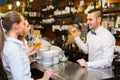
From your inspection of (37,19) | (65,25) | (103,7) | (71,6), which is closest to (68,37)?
(65,25)

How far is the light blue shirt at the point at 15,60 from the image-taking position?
2.01m

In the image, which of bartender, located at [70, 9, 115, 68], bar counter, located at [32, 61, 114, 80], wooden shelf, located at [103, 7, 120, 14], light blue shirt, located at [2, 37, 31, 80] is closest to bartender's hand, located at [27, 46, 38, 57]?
bar counter, located at [32, 61, 114, 80]

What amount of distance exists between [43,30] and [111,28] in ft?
15.1

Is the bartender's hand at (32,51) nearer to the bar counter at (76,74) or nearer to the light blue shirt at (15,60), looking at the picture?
the bar counter at (76,74)

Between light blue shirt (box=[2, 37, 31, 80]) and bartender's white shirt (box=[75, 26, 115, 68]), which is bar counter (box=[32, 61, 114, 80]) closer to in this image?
bartender's white shirt (box=[75, 26, 115, 68])

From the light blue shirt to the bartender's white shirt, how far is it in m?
1.10

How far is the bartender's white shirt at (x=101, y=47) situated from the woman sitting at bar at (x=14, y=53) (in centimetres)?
111

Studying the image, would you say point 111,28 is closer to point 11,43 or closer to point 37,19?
point 11,43

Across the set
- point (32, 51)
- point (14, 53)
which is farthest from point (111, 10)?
point (14, 53)

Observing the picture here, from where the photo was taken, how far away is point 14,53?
79.3 inches

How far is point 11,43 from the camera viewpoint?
2.10 meters

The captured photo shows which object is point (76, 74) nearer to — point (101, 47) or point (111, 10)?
point (101, 47)

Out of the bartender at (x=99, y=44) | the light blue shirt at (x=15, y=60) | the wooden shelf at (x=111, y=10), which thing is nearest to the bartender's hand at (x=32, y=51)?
the bartender at (x=99, y=44)

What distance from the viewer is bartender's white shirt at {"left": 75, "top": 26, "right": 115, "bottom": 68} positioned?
3.00m
